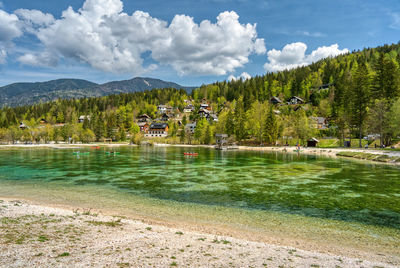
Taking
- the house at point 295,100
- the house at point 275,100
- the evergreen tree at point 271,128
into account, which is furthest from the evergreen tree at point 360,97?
the house at point 275,100

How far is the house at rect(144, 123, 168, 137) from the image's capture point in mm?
156000

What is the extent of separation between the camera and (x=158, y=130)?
516ft

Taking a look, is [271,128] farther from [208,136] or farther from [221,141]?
[208,136]

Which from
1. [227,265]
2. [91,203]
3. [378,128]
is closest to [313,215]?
[227,265]

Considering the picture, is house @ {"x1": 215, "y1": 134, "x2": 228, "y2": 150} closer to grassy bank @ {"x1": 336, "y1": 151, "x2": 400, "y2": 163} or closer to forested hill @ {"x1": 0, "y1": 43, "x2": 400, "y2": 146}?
forested hill @ {"x1": 0, "y1": 43, "x2": 400, "y2": 146}

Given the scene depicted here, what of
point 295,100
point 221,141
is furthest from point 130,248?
point 295,100

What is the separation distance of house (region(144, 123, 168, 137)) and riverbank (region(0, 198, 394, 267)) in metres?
143

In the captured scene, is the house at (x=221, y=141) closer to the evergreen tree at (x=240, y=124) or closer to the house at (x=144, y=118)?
the evergreen tree at (x=240, y=124)

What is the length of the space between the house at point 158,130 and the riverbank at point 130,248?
14320 centimetres

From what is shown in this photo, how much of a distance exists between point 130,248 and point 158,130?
14943cm

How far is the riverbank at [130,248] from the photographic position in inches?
336

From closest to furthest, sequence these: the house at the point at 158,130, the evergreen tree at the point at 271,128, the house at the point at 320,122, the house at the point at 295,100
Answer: the evergreen tree at the point at 271,128 < the house at the point at 320,122 < the house at the point at 295,100 < the house at the point at 158,130

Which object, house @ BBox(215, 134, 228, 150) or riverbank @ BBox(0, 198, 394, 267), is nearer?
riverbank @ BBox(0, 198, 394, 267)

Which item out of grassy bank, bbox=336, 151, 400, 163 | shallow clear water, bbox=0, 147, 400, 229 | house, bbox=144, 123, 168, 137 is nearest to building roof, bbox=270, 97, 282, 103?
house, bbox=144, 123, 168, 137
